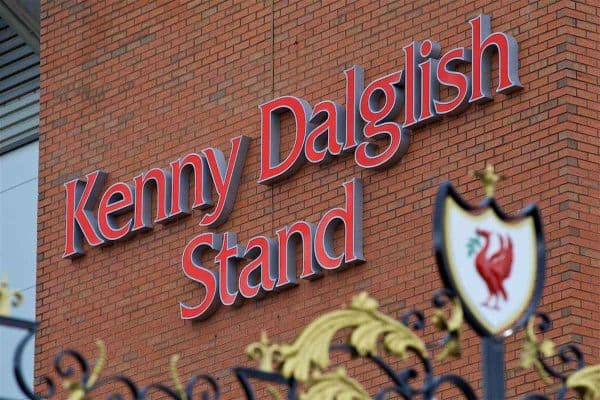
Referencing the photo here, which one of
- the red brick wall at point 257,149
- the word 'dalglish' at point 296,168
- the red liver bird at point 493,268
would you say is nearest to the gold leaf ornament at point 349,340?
the red liver bird at point 493,268

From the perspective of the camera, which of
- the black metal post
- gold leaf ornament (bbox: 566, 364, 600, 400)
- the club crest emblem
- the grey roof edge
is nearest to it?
the club crest emblem

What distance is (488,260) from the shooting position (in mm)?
9977

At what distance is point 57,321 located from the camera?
2081 centimetres

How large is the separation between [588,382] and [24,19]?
1405 centimetres

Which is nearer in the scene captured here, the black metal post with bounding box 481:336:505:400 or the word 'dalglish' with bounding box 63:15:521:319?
the black metal post with bounding box 481:336:505:400

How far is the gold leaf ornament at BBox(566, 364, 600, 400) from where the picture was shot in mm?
10619

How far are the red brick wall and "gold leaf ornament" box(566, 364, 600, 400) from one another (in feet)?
19.1

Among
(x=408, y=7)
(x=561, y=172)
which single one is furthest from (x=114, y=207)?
(x=561, y=172)

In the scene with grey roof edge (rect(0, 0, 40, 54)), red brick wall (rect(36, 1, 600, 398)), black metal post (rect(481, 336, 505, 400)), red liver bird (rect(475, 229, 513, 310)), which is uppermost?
Answer: grey roof edge (rect(0, 0, 40, 54))

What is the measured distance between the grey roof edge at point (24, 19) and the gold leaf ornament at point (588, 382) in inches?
544

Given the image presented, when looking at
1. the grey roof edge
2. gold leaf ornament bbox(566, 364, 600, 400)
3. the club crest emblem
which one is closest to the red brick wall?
the grey roof edge

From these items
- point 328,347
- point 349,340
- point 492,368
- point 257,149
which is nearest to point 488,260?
point 492,368

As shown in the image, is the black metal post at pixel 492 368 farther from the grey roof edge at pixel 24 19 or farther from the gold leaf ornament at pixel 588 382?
the grey roof edge at pixel 24 19

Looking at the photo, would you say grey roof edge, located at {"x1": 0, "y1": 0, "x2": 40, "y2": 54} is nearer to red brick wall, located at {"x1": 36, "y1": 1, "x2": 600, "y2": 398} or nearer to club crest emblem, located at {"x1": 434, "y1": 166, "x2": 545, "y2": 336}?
red brick wall, located at {"x1": 36, "y1": 1, "x2": 600, "y2": 398}
